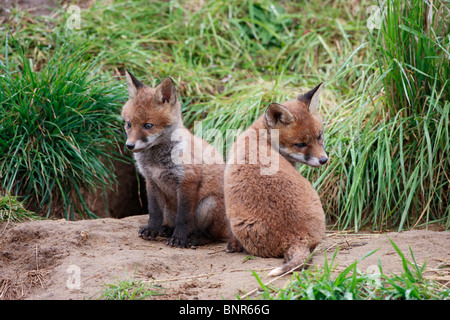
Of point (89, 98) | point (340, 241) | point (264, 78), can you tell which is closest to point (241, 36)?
point (264, 78)

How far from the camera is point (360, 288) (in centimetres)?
314

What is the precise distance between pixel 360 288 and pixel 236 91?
4696 millimetres

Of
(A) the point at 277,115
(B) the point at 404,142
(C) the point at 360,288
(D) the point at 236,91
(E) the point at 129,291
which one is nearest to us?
(C) the point at 360,288

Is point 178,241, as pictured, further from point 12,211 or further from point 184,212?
point 12,211

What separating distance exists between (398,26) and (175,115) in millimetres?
2610

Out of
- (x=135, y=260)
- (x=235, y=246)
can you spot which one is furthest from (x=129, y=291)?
(x=235, y=246)

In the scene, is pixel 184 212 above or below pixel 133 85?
below

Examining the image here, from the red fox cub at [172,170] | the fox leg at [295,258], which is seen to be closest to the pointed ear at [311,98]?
the red fox cub at [172,170]

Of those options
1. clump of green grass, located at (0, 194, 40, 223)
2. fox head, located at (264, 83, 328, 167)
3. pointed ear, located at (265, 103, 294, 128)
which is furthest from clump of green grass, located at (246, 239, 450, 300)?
clump of green grass, located at (0, 194, 40, 223)

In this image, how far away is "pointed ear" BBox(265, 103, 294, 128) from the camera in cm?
458

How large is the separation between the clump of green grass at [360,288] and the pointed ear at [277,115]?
177cm

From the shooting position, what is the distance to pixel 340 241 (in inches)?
190

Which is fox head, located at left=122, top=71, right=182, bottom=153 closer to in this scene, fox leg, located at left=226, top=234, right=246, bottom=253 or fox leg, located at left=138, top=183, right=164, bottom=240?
fox leg, located at left=138, top=183, right=164, bottom=240

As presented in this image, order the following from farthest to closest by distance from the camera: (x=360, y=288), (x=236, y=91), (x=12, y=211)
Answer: (x=236, y=91) < (x=12, y=211) < (x=360, y=288)
